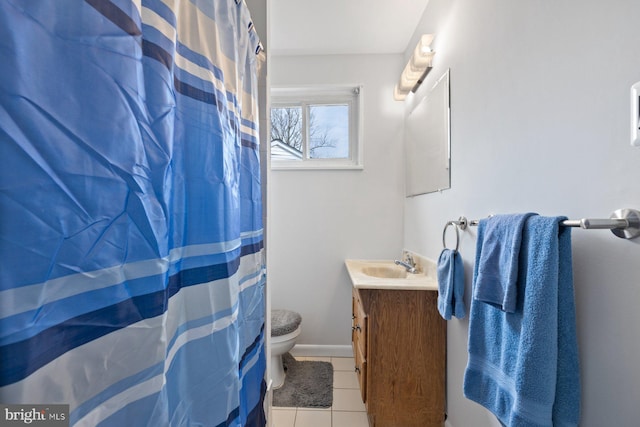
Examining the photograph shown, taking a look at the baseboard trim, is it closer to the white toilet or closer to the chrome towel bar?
the white toilet

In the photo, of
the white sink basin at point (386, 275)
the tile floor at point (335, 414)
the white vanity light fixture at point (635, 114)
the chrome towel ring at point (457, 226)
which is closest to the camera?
the white vanity light fixture at point (635, 114)

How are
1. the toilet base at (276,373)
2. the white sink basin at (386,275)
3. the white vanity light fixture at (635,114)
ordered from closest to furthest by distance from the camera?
the white vanity light fixture at (635,114) → the white sink basin at (386,275) → the toilet base at (276,373)

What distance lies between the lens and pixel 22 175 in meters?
0.32

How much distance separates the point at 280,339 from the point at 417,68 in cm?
201

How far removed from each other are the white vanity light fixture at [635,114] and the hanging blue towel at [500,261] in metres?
0.29

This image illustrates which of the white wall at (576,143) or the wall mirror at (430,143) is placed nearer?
the white wall at (576,143)

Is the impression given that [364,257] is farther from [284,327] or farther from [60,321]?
[60,321]

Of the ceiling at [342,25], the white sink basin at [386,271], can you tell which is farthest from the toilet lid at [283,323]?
the ceiling at [342,25]

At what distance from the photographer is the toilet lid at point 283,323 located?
2002mm

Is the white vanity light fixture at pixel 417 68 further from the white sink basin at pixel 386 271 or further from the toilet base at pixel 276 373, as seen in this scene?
the toilet base at pixel 276 373

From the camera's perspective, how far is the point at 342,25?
2.17 meters

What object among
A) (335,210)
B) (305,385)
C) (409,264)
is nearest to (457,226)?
(409,264)

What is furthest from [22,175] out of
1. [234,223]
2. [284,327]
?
[284,327]

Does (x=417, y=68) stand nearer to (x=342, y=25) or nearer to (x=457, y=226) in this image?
(x=342, y=25)
